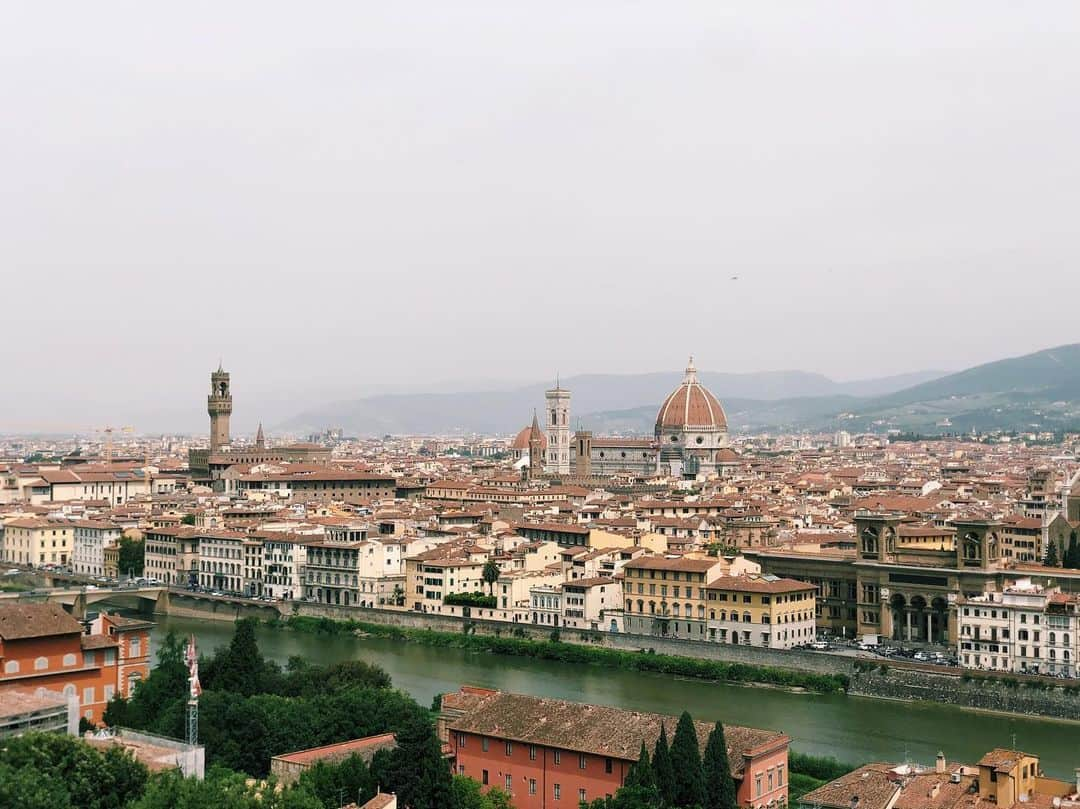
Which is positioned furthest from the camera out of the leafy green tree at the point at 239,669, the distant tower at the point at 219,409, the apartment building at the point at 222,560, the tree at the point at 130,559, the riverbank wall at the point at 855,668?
the distant tower at the point at 219,409

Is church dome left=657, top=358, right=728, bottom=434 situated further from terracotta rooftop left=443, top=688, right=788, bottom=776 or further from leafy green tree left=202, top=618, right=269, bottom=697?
terracotta rooftop left=443, top=688, right=788, bottom=776

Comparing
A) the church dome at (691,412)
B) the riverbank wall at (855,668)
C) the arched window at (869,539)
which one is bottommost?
the riverbank wall at (855,668)

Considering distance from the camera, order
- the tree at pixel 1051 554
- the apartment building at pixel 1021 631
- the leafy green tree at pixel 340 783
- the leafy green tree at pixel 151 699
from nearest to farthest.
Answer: the leafy green tree at pixel 340 783 → the leafy green tree at pixel 151 699 → the apartment building at pixel 1021 631 → the tree at pixel 1051 554

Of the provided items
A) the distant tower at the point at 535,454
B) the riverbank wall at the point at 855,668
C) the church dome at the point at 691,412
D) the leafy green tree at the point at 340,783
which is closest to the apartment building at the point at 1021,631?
the riverbank wall at the point at 855,668

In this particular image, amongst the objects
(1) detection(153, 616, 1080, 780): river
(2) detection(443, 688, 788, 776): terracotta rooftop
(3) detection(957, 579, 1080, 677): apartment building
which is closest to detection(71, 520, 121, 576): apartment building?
(1) detection(153, 616, 1080, 780): river

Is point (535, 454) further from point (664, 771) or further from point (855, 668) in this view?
point (664, 771)

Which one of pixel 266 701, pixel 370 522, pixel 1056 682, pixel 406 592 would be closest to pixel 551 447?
pixel 370 522

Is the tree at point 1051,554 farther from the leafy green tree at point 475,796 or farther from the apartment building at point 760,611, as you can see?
the leafy green tree at point 475,796
